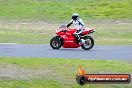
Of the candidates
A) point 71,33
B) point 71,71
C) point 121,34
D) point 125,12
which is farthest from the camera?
point 125,12

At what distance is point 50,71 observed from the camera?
49.4 feet

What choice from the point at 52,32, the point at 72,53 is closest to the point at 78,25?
the point at 72,53

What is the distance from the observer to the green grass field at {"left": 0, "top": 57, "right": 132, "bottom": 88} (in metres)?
13.4

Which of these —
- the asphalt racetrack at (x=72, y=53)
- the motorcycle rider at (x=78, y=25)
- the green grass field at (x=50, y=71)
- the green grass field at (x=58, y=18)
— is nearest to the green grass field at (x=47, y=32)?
the green grass field at (x=58, y=18)

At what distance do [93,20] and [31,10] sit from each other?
27.1 ft

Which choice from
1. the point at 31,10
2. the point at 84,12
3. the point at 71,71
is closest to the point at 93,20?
the point at 84,12

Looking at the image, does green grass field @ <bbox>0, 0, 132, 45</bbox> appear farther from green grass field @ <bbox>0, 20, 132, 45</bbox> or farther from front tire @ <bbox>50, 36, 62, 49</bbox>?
front tire @ <bbox>50, 36, 62, 49</bbox>

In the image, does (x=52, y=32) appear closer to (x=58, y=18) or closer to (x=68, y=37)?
(x=58, y=18)

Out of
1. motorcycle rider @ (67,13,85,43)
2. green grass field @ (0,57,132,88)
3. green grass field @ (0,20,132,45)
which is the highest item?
motorcycle rider @ (67,13,85,43)

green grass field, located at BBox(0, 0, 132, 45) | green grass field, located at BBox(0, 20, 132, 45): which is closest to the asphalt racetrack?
green grass field, located at BBox(0, 20, 132, 45)

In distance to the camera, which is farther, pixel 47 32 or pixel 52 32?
pixel 47 32

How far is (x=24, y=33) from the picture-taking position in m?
36.0

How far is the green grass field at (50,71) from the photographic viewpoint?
13406 mm

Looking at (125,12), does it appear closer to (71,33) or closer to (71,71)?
(71,33)
